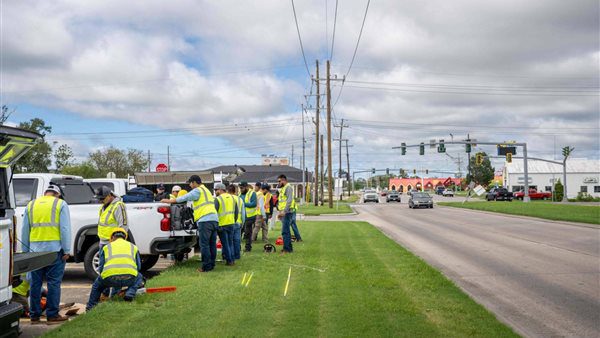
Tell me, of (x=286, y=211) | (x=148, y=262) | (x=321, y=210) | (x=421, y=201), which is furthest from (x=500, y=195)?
(x=148, y=262)

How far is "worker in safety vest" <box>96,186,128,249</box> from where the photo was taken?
8.90m

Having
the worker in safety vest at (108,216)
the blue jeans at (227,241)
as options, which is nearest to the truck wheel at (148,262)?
the blue jeans at (227,241)

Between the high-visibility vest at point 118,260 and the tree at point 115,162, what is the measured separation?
55969 millimetres

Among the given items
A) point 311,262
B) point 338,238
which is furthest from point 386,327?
point 338,238

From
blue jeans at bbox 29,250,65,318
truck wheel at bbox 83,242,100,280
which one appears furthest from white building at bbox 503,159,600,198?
blue jeans at bbox 29,250,65,318

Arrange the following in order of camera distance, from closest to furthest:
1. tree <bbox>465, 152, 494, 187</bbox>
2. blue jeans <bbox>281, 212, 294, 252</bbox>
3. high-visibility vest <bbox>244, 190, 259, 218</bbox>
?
blue jeans <bbox>281, 212, 294, 252</bbox> < high-visibility vest <bbox>244, 190, 259, 218</bbox> < tree <bbox>465, 152, 494, 187</bbox>

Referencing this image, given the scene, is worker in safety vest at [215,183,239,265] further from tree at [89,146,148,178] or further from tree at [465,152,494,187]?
tree at [465,152,494,187]

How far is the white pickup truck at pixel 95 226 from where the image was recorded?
35.1ft

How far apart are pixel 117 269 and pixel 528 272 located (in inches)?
322

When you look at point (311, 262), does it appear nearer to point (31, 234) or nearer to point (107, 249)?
point (107, 249)

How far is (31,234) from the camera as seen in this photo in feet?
24.8

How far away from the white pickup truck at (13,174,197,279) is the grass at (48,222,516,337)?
0.61 m

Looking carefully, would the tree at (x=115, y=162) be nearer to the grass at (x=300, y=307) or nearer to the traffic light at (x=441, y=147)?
the traffic light at (x=441, y=147)

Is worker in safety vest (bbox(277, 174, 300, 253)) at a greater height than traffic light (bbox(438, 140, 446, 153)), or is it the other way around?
traffic light (bbox(438, 140, 446, 153))
